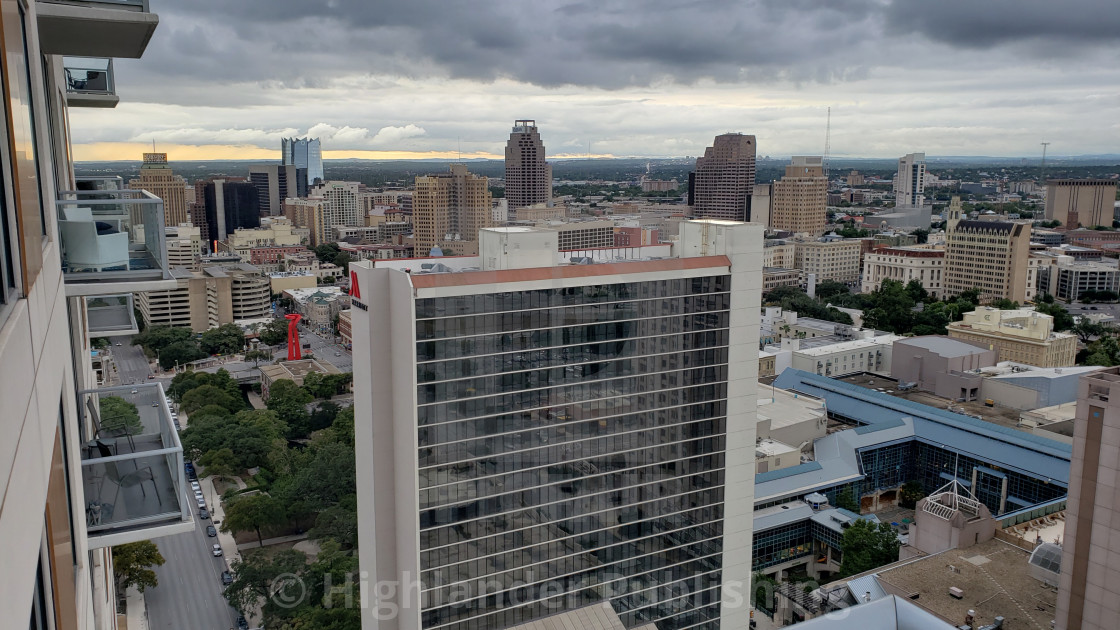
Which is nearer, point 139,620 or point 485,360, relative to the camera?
point 485,360

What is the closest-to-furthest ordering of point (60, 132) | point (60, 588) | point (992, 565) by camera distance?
point (60, 588) < point (60, 132) < point (992, 565)

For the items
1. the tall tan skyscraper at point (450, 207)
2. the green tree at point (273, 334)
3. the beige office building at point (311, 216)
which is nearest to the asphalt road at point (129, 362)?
the green tree at point (273, 334)

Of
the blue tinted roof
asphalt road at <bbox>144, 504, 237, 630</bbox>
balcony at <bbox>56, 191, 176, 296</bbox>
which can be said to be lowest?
asphalt road at <bbox>144, 504, 237, 630</bbox>

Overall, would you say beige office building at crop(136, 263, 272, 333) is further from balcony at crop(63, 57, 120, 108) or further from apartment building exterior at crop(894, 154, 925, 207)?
apartment building exterior at crop(894, 154, 925, 207)

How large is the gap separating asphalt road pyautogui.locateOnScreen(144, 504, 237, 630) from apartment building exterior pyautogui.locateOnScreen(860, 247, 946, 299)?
177ft

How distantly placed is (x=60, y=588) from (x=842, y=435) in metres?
29.7

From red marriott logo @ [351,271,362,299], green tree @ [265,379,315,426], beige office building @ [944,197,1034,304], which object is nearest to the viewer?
red marriott logo @ [351,271,362,299]

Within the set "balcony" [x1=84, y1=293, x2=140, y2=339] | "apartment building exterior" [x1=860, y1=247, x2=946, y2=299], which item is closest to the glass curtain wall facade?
"balcony" [x1=84, y1=293, x2=140, y2=339]

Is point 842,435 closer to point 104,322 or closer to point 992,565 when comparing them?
point 992,565

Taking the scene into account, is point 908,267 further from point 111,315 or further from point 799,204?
point 111,315

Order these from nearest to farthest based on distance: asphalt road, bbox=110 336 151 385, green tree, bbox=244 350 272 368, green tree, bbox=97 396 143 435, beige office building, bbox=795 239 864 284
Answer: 1. green tree, bbox=97 396 143 435
2. asphalt road, bbox=110 336 151 385
3. green tree, bbox=244 350 272 368
4. beige office building, bbox=795 239 864 284

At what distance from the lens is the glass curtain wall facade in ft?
46.3

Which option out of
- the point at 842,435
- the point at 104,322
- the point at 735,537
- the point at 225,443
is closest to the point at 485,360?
the point at 735,537

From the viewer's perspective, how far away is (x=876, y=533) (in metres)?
22.6
